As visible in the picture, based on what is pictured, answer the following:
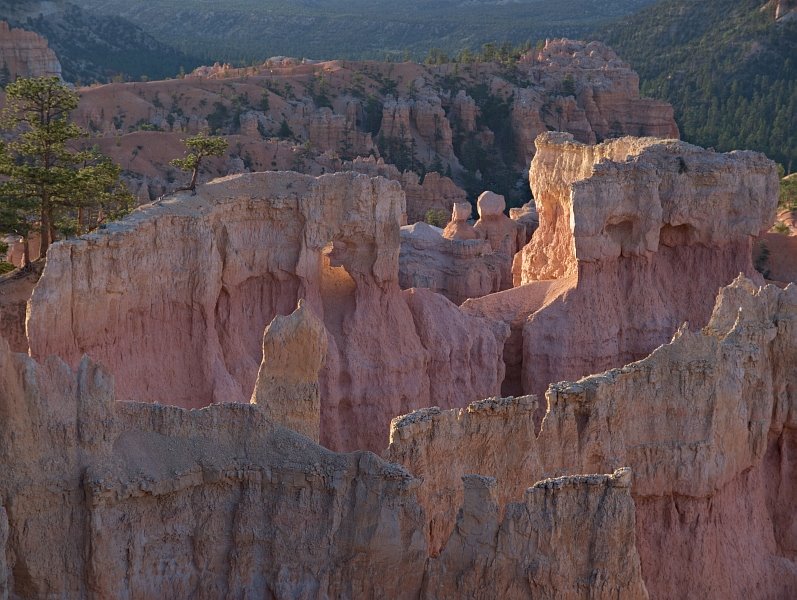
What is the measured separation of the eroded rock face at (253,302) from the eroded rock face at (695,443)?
19.2ft

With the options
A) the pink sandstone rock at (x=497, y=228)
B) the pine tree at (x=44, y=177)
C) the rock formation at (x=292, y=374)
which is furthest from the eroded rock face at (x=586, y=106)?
the rock formation at (x=292, y=374)

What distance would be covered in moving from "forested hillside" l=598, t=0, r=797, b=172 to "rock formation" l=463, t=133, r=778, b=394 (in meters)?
42.7

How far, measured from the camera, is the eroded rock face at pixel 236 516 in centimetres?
1562

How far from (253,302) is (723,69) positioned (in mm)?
68996

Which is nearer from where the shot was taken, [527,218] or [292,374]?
[292,374]

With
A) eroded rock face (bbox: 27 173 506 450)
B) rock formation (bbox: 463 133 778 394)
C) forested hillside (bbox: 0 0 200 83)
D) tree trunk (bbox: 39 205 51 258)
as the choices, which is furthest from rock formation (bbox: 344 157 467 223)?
forested hillside (bbox: 0 0 200 83)

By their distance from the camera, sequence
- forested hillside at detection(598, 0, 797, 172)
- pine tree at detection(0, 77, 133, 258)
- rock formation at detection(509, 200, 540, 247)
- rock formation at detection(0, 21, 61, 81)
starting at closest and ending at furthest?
pine tree at detection(0, 77, 133, 258), rock formation at detection(509, 200, 540, 247), rock formation at detection(0, 21, 61, 81), forested hillside at detection(598, 0, 797, 172)

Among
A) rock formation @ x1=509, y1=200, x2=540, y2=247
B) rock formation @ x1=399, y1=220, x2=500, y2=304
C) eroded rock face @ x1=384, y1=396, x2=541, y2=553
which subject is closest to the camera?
eroded rock face @ x1=384, y1=396, x2=541, y2=553

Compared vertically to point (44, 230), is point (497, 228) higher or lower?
higher

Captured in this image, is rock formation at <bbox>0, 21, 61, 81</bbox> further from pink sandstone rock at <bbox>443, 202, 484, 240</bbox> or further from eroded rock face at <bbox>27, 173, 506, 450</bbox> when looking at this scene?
eroded rock face at <bbox>27, 173, 506, 450</bbox>

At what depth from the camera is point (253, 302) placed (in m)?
26.1

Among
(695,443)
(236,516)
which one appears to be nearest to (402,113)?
(695,443)

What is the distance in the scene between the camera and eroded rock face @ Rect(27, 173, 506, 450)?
2250 cm

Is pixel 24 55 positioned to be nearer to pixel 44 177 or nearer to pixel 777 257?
pixel 44 177
